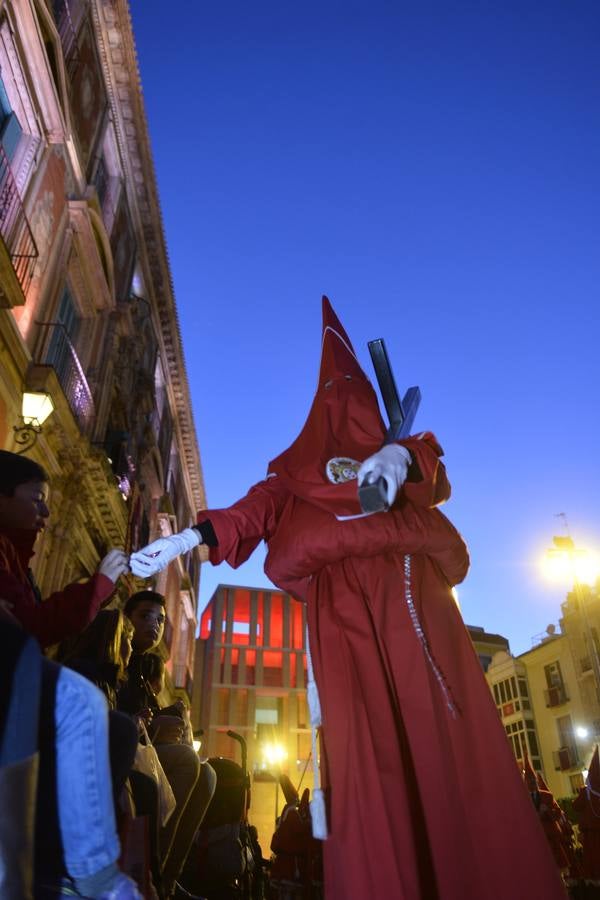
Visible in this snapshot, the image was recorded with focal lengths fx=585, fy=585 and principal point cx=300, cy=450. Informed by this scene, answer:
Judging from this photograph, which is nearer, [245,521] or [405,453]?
[405,453]

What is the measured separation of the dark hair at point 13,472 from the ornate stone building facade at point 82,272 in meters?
5.23

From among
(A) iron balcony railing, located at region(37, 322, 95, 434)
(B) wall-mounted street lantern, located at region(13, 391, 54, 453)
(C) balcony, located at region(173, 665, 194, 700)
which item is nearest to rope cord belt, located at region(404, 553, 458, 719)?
(B) wall-mounted street lantern, located at region(13, 391, 54, 453)

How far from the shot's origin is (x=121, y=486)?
1281 centimetres

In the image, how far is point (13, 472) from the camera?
2.53 metres

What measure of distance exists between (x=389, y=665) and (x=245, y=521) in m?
1.00

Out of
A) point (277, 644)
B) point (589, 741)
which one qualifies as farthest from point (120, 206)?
point (277, 644)

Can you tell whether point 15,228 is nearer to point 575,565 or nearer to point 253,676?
point 575,565

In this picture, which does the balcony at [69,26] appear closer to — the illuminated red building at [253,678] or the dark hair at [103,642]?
the dark hair at [103,642]

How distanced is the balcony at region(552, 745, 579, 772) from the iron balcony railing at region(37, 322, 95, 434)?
26.9 metres

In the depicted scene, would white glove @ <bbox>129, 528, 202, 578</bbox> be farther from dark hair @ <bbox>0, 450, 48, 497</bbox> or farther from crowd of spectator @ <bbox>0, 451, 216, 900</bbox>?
dark hair @ <bbox>0, 450, 48, 497</bbox>

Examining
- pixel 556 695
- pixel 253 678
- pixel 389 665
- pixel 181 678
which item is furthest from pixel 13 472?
pixel 253 678

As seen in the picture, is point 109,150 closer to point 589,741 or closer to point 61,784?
point 61,784

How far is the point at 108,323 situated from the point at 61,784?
1294cm

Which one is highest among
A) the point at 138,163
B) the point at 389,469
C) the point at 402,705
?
the point at 138,163
